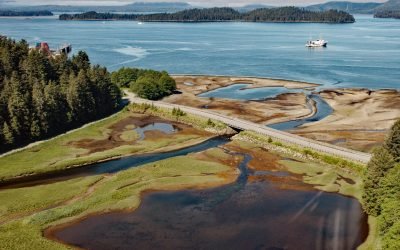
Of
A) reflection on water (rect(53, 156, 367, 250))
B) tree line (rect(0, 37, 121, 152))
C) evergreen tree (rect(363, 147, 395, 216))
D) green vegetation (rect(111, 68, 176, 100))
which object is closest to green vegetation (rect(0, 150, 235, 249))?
reflection on water (rect(53, 156, 367, 250))

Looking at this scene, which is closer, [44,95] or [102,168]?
[102,168]

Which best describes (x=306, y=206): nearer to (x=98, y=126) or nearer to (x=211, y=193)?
(x=211, y=193)

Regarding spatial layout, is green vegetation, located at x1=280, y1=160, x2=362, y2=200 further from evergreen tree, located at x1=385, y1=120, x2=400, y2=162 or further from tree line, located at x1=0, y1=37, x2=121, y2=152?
tree line, located at x1=0, y1=37, x2=121, y2=152

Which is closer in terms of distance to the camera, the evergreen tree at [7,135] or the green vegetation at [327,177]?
the green vegetation at [327,177]

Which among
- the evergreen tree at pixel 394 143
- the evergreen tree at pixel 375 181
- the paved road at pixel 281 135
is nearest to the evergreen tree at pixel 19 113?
the paved road at pixel 281 135

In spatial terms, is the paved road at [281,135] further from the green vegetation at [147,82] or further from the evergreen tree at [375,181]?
the evergreen tree at [375,181]

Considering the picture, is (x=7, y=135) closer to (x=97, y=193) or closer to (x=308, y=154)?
(x=97, y=193)

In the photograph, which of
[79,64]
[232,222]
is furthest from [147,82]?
[232,222]
